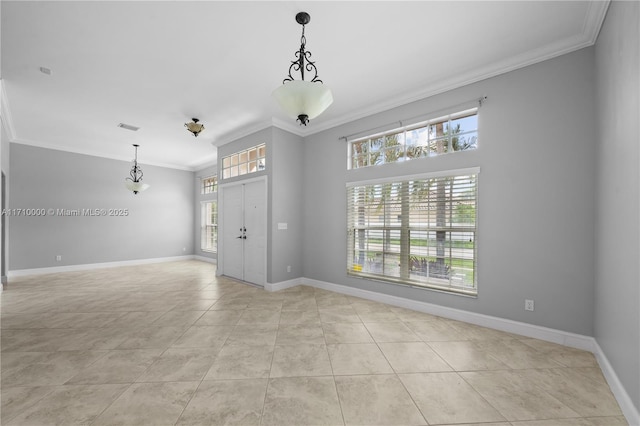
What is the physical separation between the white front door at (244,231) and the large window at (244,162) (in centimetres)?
29

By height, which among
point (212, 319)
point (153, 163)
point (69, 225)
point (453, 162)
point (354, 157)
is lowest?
point (212, 319)

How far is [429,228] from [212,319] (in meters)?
3.12

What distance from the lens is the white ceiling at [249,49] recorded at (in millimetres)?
2223

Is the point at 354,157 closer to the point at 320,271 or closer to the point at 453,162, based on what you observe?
the point at 453,162

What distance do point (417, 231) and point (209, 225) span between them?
6.89 m

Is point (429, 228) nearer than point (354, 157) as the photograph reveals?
Yes

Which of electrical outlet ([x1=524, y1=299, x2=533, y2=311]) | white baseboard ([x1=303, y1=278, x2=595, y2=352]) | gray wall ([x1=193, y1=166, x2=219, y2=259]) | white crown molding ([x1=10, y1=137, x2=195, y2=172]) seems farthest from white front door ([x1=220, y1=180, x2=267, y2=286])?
electrical outlet ([x1=524, y1=299, x2=533, y2=311])

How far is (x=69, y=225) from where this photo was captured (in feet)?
20.7

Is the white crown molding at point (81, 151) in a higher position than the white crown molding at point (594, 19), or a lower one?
lower

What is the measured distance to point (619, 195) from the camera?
1.87 m

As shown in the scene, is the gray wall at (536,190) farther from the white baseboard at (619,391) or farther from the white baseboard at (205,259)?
the white baseboard at (205,259)

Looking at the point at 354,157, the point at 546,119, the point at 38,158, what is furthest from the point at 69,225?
the point at 546,119

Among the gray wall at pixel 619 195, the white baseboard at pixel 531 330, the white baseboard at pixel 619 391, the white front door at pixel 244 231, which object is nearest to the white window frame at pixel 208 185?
the white front door at pixel 244 231

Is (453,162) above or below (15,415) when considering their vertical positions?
above
